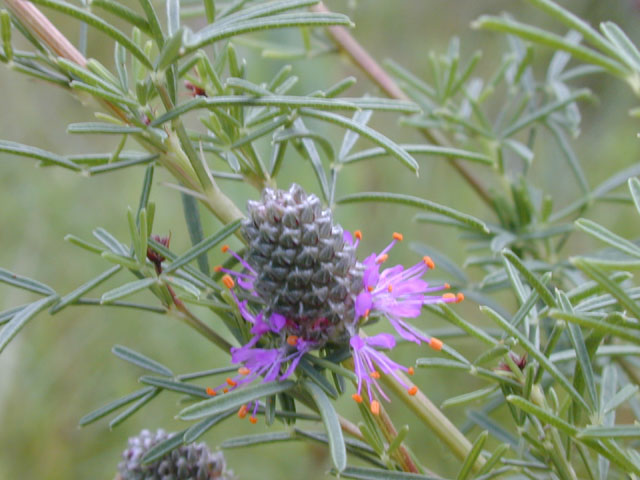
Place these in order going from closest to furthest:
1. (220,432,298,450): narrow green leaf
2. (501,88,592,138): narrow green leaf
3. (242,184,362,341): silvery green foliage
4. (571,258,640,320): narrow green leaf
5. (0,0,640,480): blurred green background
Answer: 1. (571,258,640,320): narrow green leaf
2. (242,184,362,341): silvery green foliage
3. (220,432,298,450): narrow green leaf
4. (501,88,592,138): narrow green leaf
5. (0,0,640,480): blurred green background

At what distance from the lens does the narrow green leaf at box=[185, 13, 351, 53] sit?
0.50 meters

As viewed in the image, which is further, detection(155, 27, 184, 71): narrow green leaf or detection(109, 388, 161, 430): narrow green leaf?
detection(109, 388, 161, 430): narrow green leaf

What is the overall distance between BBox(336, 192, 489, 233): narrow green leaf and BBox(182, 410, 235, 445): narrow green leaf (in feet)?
0.81

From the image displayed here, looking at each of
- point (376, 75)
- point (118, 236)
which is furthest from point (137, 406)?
point (118, 236)

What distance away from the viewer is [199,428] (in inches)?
22.7

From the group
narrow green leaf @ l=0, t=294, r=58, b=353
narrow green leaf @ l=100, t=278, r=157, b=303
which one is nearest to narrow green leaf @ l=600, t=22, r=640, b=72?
narrow green leaf @ l=100, t=278, r=157, b=303

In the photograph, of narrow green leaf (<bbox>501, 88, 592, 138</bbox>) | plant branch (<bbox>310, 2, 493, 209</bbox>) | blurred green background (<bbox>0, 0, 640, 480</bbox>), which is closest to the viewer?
narrow green leaf (<bbox>501, 88, 592, 138</bbox>)

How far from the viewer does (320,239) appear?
57cm

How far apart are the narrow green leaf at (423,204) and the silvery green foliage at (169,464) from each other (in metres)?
0.30

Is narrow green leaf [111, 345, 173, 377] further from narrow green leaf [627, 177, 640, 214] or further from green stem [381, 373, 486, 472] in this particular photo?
narrow green leaf [627, 177, 640, 214]

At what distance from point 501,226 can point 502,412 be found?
27.0 inches

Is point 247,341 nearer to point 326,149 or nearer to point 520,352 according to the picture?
point 326,149

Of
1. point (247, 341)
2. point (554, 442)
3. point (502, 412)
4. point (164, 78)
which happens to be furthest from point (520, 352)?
point (502, 412)

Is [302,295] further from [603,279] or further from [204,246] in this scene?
[603,279]
